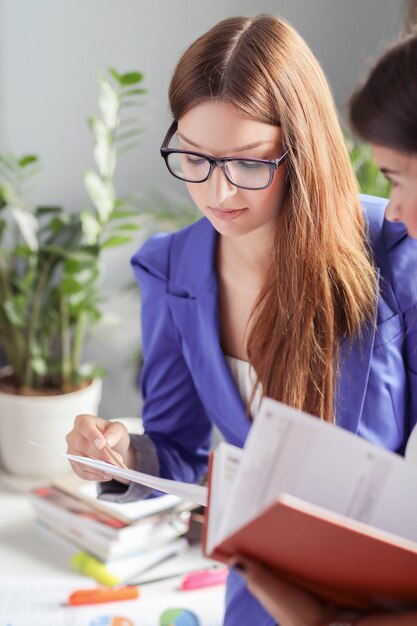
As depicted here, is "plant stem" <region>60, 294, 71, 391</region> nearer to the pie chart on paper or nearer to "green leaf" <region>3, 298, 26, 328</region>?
"green leaf" <region>3, 298, 26, 328</region>

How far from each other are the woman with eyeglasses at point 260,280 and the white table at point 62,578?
0.16m

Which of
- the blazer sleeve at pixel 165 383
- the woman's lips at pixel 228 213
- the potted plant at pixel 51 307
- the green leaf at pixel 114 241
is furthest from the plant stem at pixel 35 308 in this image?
the woman's lips at pixel 228 213

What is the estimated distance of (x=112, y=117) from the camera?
165 cm

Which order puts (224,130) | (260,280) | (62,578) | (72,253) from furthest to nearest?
(72,253) < (62,578) < (260,280) < (224,130)

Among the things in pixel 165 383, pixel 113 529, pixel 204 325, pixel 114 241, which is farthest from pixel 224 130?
pixel 114 241

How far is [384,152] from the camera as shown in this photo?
2.35 feet

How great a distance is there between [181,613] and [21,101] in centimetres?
115

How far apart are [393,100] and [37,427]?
1.14 metres

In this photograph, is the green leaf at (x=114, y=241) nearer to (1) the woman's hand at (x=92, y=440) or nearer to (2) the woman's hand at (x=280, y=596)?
(1) the woman's hand at (x=92, y=440)

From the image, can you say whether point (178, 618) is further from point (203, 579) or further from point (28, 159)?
point (28, 159)

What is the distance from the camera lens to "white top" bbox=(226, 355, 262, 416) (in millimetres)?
1077

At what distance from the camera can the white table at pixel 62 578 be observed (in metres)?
1.20

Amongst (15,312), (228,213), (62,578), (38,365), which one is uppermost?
(228,213)

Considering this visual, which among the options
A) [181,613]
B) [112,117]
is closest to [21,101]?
[112,117]
